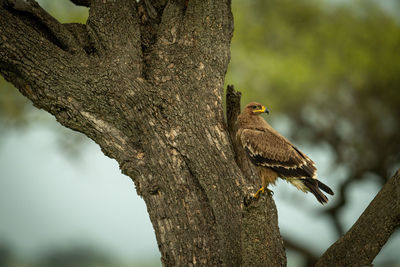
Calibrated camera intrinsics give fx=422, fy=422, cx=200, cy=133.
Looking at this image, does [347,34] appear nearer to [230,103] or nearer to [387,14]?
[387,14]


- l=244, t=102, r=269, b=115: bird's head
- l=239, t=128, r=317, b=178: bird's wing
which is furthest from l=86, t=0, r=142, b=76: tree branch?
l=244, t=102, r=269, b=115: bird's head

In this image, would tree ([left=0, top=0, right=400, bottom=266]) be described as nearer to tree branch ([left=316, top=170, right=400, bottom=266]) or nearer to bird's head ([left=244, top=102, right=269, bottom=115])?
tree branch ([left=316, top=170, right=400, bottom=266])

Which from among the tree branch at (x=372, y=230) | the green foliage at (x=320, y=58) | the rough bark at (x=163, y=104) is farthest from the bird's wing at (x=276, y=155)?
the green foliage at (x=320, y=58)

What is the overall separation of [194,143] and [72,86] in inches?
49.3

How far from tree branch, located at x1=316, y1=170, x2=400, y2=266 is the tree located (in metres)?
0.05

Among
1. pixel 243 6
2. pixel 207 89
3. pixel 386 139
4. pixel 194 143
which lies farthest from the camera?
pixel 243 6

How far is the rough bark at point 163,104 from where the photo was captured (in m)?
3.58

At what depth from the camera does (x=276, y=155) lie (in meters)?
4.45

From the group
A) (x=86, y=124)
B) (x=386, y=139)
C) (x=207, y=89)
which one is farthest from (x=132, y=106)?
(x=386, y=139)

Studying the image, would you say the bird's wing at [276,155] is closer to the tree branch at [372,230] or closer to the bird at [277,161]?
the bird at [277,161]

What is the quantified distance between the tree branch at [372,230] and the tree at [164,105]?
0.05m

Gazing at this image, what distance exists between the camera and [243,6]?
12484 millimetres

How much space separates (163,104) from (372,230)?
205 cm

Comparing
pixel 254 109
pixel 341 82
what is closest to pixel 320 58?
pixel 341 82
